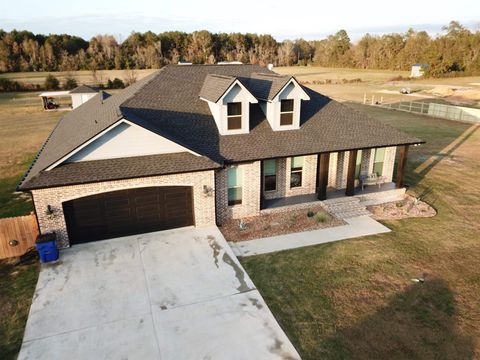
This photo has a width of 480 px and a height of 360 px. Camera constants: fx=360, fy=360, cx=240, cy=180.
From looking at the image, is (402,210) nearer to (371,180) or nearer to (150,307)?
(371,180)

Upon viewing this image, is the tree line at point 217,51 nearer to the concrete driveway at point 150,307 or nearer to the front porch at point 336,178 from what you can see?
the front porch at point 336,178

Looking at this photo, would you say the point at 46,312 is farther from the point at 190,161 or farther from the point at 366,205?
the point at 366,205

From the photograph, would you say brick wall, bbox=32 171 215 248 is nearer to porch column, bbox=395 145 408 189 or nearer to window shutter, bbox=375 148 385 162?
window shutter, bbox=375 148 385 162

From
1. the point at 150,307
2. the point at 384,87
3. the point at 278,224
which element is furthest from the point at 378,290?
the point at 384,87

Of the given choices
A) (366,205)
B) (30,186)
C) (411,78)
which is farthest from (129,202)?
(411,78)

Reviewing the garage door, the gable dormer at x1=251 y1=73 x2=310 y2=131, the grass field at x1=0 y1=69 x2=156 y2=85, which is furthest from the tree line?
the garage door
